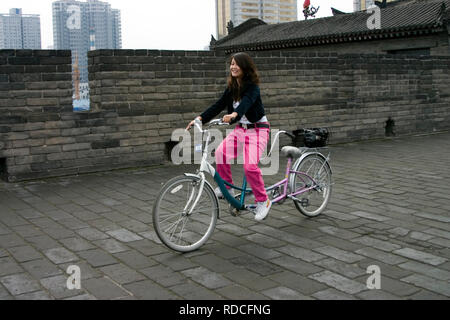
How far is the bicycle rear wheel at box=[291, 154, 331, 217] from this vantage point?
557 cm

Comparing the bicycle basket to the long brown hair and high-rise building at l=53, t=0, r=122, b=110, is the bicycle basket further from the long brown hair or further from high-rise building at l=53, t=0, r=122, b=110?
high-rise building at l=53, t=0, r=122, b=110

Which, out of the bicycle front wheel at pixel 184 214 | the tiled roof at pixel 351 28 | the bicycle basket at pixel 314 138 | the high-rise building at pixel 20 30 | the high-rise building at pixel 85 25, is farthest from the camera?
the high-rise building at pixel 20 30

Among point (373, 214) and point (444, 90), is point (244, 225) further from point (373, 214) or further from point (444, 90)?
point (444, 90)

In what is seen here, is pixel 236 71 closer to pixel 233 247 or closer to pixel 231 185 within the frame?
pixel 231 185

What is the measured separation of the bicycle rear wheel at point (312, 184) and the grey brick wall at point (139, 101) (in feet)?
13.0

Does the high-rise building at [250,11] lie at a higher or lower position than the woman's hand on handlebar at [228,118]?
higher

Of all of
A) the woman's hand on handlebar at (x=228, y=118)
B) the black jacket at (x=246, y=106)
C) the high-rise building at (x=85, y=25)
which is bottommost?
the woman's hand on handlebar at (x=228, y=118)

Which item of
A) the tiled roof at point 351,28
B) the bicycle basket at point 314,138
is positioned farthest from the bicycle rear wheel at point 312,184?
the tiled roof at point 351,28

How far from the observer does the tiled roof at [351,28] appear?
19125 mm

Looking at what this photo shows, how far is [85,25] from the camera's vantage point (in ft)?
186

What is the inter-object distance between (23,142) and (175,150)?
243 centimetres

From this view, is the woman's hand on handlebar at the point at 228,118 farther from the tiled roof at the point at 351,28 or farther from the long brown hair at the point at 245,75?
the tiled roof at the point at 351,28

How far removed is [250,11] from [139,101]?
332ft

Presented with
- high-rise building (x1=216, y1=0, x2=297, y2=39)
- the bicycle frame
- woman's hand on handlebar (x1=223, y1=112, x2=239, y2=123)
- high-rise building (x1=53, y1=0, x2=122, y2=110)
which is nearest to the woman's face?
woman's hand on handlebar (x1=223, y1=112, x2=239, y2=123)
